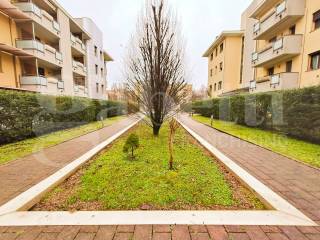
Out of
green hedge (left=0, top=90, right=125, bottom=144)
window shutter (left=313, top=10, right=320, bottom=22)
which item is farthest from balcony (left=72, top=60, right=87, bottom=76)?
window shutter (left=313, top=10, right=320, bottom=22)

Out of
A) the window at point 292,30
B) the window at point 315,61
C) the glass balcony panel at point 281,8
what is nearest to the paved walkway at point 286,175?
the window at point 315,61

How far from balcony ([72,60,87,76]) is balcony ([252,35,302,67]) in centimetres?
1963

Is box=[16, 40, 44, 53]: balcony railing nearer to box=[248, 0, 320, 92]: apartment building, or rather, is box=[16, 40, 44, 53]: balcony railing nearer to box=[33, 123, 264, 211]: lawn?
box=[33, 123, 264, 211]: lawn

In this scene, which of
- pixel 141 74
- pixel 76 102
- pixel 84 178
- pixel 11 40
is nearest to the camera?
pixel 84 178

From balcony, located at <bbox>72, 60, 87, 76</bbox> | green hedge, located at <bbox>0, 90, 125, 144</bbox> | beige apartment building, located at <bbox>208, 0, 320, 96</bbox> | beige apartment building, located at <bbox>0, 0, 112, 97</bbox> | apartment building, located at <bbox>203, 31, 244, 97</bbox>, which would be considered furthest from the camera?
apartment building, located at <bbox>203, 31, 244, 97</bbox>

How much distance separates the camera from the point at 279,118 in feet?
29.0

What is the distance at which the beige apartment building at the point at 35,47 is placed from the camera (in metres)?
11.8

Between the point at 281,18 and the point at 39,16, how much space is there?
18.9m

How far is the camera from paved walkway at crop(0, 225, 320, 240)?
2.06 metres

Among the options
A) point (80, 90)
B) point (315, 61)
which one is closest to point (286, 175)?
point (315, 61)

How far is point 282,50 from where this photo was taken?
1274 centimetres

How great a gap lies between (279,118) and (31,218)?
10.4m

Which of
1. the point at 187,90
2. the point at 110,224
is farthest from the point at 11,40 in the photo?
the point at 110,224

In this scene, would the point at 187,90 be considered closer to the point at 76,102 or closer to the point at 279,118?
the point at 279,118
